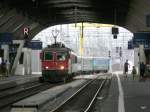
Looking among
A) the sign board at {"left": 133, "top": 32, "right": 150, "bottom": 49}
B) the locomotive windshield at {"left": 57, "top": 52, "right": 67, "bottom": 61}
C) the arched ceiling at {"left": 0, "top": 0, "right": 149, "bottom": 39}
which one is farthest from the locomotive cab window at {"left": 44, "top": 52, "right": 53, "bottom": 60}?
the arched ceiling at {"left": 0, "top": 0, "right": 149, "bottom": 39}

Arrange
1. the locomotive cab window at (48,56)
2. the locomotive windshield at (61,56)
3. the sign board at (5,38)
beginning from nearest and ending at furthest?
the locomotive windshield at (61,56) → the locomotive cab window at (48,56) → the sign board at (5,38)

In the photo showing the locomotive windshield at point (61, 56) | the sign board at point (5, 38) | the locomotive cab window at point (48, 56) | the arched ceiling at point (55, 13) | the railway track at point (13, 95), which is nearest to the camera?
the railway track at point (13, 95)

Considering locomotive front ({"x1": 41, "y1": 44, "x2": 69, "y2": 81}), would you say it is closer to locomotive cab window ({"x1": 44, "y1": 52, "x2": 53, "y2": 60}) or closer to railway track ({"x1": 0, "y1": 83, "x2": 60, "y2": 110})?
locomotive cab window ({"x1": 44, "y1": 52, "x2": 53, "y2": 60})

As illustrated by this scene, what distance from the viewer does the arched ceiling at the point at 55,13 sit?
6406 centimetres

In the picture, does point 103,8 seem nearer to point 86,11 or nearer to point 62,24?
point 86,11

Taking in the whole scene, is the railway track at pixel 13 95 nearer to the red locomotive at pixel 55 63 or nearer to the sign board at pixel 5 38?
the red locomotive at pixel 55 63

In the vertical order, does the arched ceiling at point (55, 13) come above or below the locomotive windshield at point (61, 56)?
above

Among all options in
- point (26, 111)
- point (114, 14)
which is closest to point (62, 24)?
point (114, 14)

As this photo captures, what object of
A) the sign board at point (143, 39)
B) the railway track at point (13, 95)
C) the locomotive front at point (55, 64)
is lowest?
the railway track at point (13, 95)

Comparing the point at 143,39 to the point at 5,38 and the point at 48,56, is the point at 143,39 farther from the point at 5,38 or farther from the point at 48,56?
the point at 5,38

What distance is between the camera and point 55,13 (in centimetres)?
7750

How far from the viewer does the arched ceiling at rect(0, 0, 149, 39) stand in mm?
64062

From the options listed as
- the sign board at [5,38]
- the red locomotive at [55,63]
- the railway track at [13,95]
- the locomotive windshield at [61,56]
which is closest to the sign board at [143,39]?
the red locomotive at [55,63]

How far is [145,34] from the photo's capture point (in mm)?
53969
